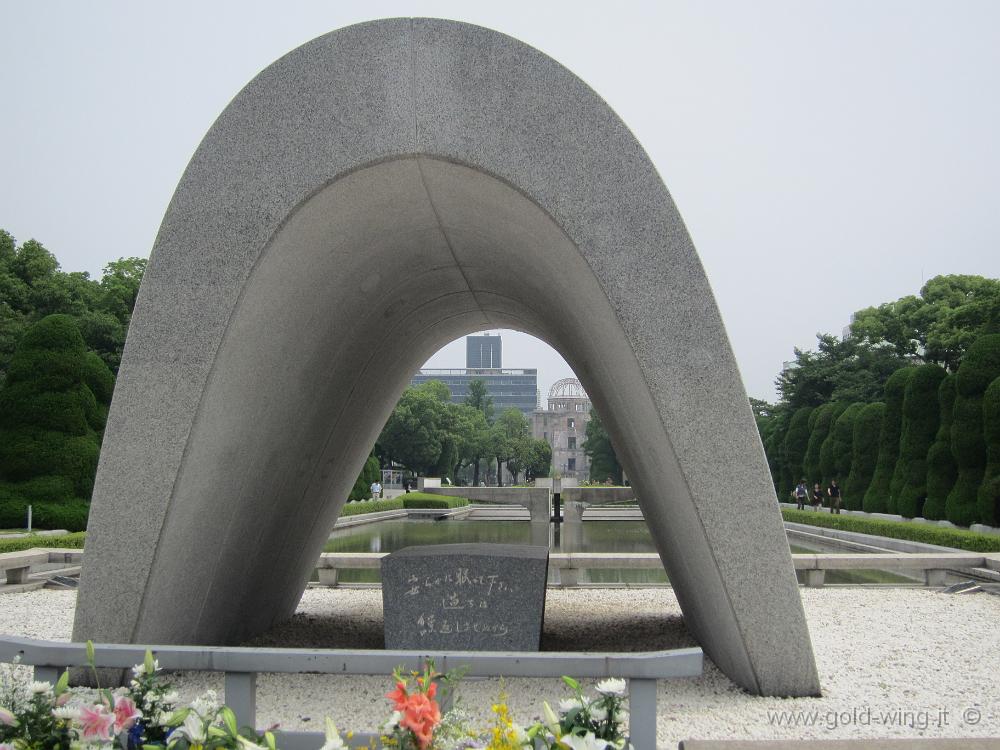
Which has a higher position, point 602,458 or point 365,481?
point 602,458

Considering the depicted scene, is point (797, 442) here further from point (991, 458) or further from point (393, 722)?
point (393, 722)

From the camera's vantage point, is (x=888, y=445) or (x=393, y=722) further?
(x=888, y=445)

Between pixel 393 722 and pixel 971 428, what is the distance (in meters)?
20.1

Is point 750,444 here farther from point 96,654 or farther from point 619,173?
point 96,654

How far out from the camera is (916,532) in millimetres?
16344

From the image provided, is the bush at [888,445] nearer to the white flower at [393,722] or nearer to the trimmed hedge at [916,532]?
the trimmed hedge at [916,532]

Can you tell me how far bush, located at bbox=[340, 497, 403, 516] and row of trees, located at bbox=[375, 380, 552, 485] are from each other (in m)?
12.7

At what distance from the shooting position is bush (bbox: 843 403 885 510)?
88.0 ft

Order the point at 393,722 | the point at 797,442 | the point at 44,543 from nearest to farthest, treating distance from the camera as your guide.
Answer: the point at 393,722
the point at 44,543
the point at 797,442

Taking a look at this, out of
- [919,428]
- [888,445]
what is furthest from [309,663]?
[888,445]

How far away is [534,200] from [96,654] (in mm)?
3179

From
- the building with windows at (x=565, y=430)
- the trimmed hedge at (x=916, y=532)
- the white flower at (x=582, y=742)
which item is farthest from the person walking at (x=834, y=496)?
the building with windows at (x=565, y=430)

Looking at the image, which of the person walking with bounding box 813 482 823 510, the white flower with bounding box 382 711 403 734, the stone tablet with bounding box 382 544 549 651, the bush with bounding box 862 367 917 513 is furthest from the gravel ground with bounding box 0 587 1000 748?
the person walking with bounding box 813 482 823 510

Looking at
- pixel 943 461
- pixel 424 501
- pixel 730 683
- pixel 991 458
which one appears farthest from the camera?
pixel 424 501
